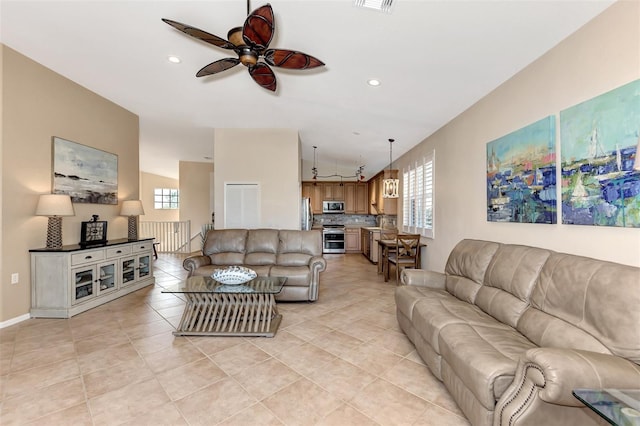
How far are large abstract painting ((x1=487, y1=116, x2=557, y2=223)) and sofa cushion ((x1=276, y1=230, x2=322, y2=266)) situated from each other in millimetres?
2463

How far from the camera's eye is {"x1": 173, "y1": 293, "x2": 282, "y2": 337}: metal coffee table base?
2.90 metres

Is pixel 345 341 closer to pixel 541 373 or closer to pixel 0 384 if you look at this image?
pixel 541 373

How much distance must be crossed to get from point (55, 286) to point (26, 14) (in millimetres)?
2827

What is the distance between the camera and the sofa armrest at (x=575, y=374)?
122 centimetres

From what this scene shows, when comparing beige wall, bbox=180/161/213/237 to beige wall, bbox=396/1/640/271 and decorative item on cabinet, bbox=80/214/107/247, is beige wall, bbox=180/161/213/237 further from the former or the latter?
beige wall, bbox=396/1/640/271

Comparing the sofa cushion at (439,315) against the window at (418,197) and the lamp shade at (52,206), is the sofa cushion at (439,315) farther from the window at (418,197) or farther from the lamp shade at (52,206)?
the lamp shade at (52,206)

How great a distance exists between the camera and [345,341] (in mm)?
2773

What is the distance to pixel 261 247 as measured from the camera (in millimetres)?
4559

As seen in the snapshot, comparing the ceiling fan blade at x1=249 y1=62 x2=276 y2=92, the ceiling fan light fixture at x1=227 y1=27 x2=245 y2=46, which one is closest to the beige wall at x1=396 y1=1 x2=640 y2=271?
the ceiling fan blade at x1=249 y1=62 x2=276 y2=92

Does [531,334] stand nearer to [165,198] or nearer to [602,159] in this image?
[602,159]

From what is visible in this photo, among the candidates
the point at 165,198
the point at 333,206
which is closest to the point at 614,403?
the point at 333,206

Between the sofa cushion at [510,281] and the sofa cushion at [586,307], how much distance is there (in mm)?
77

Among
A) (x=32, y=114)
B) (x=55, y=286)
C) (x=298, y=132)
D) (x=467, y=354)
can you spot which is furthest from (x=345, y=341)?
(x=32, y=114)

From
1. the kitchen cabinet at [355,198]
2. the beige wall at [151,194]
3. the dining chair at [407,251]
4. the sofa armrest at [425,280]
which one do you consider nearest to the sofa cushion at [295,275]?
the sofa armrest at [425,280]
